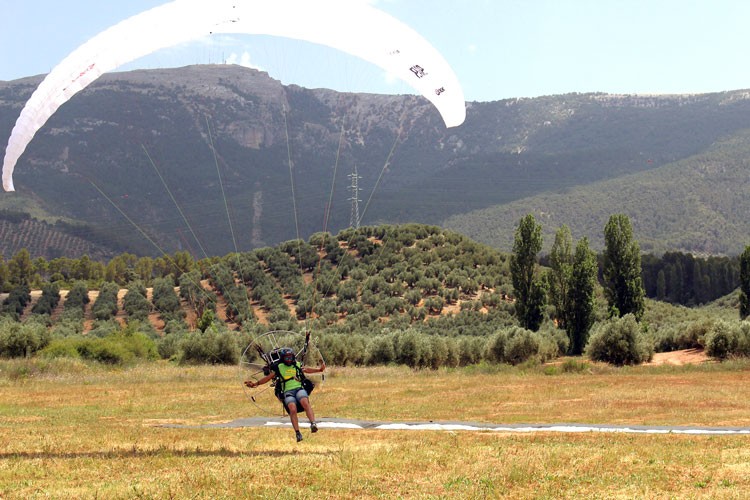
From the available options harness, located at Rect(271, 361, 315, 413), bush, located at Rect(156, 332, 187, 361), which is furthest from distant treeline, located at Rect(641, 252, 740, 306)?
harness, located at Rect(271, 361, 315, 413)

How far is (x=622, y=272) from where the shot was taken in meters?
59.5

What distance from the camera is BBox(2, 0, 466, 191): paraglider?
52.2 ft

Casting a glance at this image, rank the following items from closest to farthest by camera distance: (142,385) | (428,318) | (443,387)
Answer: (443,387) → (142,385) → (428,318)

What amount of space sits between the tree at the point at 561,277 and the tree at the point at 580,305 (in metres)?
0.41

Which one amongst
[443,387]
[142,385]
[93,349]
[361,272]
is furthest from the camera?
[361,272]

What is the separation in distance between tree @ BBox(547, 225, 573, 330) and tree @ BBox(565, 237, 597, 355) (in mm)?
408

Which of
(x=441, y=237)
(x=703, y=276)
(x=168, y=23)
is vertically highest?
(x=168, y=23)

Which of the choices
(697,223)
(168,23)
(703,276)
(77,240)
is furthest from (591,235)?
(168,23)

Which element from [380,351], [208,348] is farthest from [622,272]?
[208,348]

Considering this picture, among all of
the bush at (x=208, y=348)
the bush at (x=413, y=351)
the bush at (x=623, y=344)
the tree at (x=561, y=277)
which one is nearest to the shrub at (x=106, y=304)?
the bush at (x=208, y=348)

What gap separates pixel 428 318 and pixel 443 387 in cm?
3651

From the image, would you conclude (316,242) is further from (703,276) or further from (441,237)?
(703,276)

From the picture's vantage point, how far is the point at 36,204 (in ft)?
600

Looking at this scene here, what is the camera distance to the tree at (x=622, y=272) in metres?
59.0
